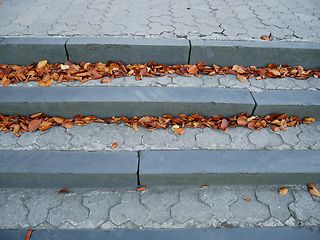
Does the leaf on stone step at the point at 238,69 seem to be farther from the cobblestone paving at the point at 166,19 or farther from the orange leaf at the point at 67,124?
the orange leaf at the point at 67,124

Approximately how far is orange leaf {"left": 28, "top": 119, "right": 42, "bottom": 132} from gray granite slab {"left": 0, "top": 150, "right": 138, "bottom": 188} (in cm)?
27

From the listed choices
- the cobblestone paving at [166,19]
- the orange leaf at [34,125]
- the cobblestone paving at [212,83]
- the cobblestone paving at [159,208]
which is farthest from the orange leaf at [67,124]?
the cobblestone paving at [166,19]

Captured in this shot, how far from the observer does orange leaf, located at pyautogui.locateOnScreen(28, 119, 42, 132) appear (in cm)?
195

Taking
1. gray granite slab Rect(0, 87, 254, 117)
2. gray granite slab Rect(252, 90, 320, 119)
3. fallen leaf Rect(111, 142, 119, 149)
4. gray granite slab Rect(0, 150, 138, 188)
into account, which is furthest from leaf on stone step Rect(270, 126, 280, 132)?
fallen leaf Rect(111, 142, 119, 149)

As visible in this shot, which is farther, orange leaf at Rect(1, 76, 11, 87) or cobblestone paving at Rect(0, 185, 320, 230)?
orange leaf at Rect(1, 76, 11, 87)

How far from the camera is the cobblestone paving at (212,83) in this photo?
2.17 metres

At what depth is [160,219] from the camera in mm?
1583

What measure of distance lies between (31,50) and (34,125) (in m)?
0.88

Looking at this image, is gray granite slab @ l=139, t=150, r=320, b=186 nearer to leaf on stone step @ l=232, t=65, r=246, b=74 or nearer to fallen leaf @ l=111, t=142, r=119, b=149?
Answer: fallen leaf @ l=111, t=142, r=119, b=149

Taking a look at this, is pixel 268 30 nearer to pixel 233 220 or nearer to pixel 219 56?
pixel 219 56

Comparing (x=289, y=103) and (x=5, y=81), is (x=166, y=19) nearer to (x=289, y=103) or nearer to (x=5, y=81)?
(x=289, y=103)

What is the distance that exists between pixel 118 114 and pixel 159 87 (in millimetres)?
501

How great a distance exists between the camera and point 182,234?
1510 millimetres

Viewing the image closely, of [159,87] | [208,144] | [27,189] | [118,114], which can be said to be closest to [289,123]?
[208,144]
